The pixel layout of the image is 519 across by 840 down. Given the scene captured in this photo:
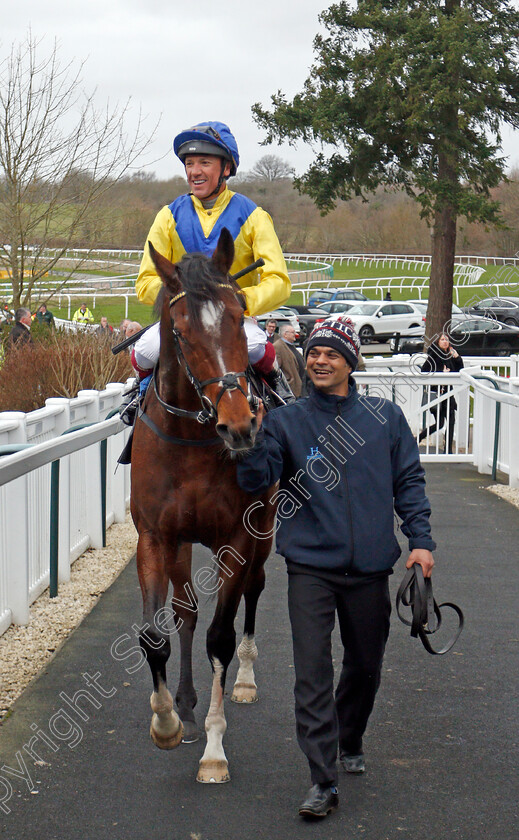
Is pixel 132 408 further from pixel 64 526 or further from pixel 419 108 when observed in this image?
pixel 419 108

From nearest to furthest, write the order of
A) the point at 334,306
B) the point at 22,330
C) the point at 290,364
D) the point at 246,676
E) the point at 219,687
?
the point at 219,687, the point at 246,676, the point at 290,364, the point at 22,330, the point at 334,306

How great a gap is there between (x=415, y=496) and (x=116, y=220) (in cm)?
1470

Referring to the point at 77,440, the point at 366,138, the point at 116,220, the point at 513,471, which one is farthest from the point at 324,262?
the point at 77,440

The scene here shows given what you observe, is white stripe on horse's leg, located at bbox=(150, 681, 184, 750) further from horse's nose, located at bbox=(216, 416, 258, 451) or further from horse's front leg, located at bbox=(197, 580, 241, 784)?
horse's nose, located at bbox=(216, 416, 258, 451)

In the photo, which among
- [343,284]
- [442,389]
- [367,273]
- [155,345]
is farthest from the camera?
[367,273]

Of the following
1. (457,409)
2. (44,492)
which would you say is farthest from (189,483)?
(457,409)

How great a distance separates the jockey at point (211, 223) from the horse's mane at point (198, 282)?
57 cm

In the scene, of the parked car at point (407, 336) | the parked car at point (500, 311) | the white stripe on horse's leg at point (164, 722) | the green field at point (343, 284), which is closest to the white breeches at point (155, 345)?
the white stripe on horse's leg at point (164, 722)

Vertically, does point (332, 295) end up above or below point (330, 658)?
above

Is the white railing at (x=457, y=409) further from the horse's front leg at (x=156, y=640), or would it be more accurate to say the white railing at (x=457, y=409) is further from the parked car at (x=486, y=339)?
the parked car at (x=486, y=339)

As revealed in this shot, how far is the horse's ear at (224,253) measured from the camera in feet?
12.7

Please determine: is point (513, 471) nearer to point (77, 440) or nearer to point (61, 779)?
point (77, 440)

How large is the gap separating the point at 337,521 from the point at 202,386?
735mm

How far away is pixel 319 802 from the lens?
11.5 ft
